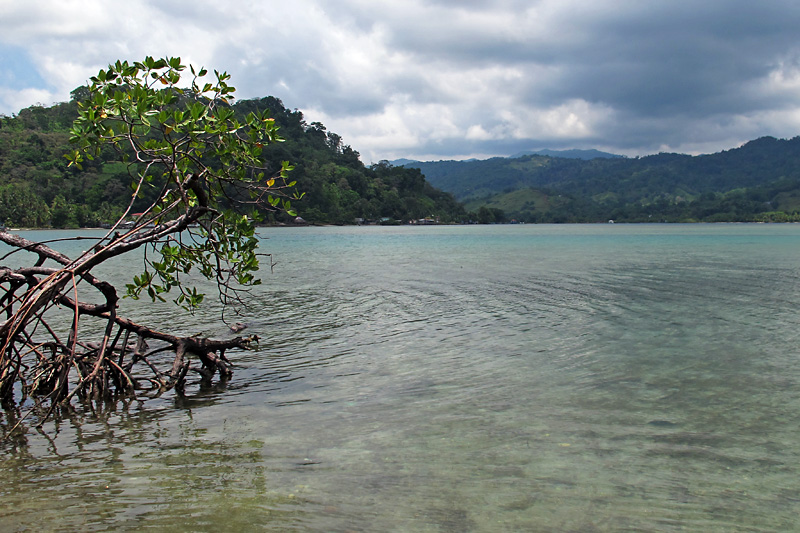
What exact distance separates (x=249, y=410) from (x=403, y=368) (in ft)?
12.3

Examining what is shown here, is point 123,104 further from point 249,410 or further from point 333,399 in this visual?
point 333,399

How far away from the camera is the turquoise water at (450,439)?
597cm

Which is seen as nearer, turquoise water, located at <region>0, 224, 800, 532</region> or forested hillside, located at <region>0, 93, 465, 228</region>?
turquoise water, located at <region>0, 224, 800, 532</region>

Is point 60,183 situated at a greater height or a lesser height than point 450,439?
greater

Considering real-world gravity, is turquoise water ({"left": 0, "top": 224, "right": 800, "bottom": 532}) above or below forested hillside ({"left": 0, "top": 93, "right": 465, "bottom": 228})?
below

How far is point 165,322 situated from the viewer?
57.5 ft

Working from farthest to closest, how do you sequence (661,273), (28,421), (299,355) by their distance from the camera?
(661,273)
(299,355)
(28,421)

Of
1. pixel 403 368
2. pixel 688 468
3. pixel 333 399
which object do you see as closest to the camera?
pixel 688 468

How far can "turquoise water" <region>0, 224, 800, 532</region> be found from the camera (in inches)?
235

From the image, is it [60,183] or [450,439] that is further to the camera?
[60,183]

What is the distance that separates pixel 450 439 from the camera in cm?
805

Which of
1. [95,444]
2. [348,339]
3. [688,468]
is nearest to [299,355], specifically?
[348,339]

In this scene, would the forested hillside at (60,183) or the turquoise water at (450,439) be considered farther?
the forested hillside at (60,183)

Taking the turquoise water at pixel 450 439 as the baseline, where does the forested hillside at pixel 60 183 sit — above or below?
above
